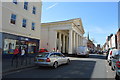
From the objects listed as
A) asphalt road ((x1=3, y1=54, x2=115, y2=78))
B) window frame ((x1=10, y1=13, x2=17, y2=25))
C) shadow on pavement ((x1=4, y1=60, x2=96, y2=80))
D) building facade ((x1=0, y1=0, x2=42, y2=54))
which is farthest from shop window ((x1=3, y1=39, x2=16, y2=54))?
shadow on pavement ((x1=4, y1=60, x2=96, y2=80))

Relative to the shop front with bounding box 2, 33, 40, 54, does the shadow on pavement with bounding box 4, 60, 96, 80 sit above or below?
below

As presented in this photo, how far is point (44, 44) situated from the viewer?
33875mm

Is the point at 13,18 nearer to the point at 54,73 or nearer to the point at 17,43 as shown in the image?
the point at 17,43

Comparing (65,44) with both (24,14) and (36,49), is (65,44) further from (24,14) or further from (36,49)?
(24,14)

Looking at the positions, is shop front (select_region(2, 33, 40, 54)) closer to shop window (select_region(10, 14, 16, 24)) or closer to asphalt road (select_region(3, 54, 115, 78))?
shop window (select_region(10, 14, 16, 24))

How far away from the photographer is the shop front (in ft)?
51.9

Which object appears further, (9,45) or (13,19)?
(13,19)

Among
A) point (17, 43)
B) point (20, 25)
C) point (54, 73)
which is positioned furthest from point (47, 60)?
point (20, 25)

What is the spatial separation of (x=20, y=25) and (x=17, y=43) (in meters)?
2.81

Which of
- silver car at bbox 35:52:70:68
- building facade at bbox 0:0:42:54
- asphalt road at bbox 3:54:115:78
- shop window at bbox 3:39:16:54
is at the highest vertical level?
building facade at bbox 0:0:42:54

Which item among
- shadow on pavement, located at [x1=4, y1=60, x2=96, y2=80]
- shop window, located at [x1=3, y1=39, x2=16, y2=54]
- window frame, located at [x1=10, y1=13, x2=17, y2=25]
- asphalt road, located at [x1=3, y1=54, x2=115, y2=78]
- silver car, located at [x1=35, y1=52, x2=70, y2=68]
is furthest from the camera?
window frame, located at [x1=10, y1=13, x2=17, y2=25]

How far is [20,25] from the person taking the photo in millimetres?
18656

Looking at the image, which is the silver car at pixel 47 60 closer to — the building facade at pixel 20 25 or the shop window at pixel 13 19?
the building facade at pixel 20 25

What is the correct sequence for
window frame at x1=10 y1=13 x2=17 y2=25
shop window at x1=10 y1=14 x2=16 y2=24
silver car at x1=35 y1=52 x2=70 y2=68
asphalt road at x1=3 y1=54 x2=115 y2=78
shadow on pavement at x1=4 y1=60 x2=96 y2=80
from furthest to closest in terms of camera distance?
shop window at x1=10 y1=14 x2=16 y2=24 < window frame at x1=10 y1=13 x2=17 y2=25 < silver car at x1=35 y1=52 x2=70 y2=68 < asphalt road at x1=3 y1=54 x2=115 y2=78 < shadow on pavement at x1=4 y1=60 x2=96 y2=80
